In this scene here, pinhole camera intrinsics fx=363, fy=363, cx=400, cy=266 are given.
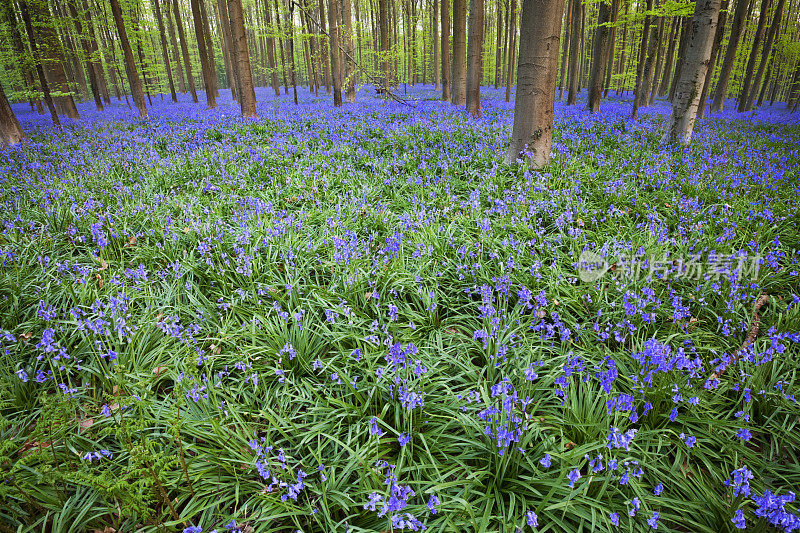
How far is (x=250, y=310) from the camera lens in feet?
11.0

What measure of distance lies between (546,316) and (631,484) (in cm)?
165

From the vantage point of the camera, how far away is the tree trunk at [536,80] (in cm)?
554

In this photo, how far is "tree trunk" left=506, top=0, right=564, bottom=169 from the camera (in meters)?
5.54

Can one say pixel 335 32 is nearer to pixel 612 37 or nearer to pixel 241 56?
pixel 241 56

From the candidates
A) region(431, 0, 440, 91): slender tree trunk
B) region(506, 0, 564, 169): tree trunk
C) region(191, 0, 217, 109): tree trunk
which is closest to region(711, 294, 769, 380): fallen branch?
region(506, 0, 564, 169): tree trunk

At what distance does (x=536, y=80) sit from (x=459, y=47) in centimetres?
911

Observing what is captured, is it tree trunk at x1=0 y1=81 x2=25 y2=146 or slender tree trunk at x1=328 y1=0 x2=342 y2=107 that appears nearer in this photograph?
tree trunk at x1=0 y1=81 x2=25 y2=146

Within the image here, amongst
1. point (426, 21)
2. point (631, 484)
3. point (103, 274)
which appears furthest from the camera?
point (426, 21)

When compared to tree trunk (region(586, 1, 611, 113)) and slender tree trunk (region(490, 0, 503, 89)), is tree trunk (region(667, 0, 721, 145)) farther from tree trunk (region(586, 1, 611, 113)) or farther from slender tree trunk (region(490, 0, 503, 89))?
slender tree trunk (region(490, 0, 503, 89))

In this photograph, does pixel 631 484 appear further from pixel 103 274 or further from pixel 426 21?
pixel 426 21

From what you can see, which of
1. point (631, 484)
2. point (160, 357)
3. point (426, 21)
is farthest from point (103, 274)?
point (426, 21)

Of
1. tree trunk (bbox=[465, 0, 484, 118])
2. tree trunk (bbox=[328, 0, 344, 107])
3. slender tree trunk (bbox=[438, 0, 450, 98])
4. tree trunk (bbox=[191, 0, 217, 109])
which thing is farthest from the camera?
slender tree trunk (bbox=[438, 0, 450, 98])

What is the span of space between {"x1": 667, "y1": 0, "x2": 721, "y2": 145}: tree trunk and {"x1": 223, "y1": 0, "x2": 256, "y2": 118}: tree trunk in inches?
457

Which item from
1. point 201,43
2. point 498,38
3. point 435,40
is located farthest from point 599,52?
point 435,40
